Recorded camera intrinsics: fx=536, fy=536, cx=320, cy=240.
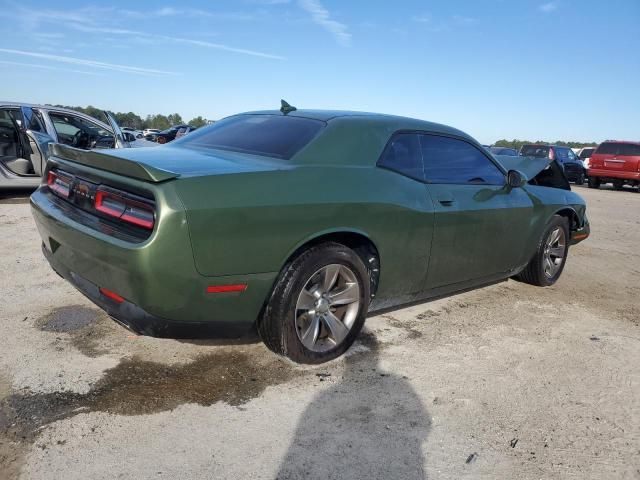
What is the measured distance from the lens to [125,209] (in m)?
2.61

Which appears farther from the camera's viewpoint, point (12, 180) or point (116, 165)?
point (12, 180)

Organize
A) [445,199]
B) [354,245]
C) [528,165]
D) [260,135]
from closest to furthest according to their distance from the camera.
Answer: [354,245] → [260,135] → [445,199] → [528,165]

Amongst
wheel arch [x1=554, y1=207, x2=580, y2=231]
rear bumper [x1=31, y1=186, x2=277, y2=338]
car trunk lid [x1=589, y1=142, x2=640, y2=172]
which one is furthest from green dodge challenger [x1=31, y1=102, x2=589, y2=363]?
car trunk lid [x1=589, y1=142, x2=640, y2=172]

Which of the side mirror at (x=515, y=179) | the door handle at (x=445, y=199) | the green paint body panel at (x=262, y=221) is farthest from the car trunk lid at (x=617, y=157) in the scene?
the door handle at (x=445, y=199)

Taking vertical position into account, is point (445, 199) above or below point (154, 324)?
above

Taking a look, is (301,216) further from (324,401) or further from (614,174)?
(614,174)

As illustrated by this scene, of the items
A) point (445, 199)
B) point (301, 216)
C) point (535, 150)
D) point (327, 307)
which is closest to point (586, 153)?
point (535, 150)

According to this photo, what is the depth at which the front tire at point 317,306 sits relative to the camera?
285 centimetres

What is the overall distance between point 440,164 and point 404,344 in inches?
51.0

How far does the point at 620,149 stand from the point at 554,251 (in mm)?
16169

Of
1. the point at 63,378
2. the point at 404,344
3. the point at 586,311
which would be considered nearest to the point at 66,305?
the point at 63,378

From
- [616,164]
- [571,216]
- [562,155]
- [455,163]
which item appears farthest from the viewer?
[562,155]

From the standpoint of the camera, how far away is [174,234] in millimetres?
2385

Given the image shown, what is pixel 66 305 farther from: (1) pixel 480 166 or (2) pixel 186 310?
(1) pixel 480 166
